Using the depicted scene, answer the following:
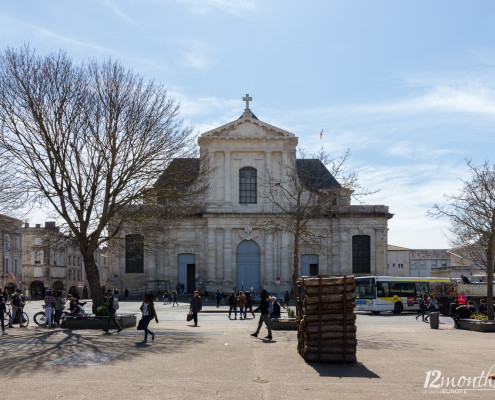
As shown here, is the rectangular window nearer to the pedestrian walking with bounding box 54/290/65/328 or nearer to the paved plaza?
the pedestrian walking with bounding box 54/290/65/328

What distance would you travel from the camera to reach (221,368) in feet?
41.0

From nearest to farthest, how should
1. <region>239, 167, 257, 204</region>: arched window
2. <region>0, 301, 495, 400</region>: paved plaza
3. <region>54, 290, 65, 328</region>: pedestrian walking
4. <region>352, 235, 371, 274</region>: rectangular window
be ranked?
1. <region>0, 301, 495, 400</region>: paved plaza
2. <region>54, 290, 65, 328</region>: pedestrian walking
3. <region>239, 167, 257, 204</region>: arched window
4. <region>352, 235, 371, 274</region>: rectangular window

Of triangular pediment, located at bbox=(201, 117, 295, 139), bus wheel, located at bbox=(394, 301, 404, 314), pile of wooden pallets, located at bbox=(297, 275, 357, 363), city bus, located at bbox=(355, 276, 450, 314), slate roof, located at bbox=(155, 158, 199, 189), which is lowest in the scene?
bus wheel, located at bbox=(394, 301, 404, 314)

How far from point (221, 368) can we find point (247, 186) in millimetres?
44298

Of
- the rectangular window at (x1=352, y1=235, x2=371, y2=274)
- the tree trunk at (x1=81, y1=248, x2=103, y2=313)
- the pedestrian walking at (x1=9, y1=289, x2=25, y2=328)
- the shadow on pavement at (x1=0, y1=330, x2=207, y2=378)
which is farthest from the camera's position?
the rectangular window at (x1=352, y1=235, x2=371, y2=274)

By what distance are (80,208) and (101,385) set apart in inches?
595

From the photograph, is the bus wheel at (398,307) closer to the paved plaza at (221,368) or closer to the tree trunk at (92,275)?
the paved plaza at (221,368)

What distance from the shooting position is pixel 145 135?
24875 mm

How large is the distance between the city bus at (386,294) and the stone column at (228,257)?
16430mm

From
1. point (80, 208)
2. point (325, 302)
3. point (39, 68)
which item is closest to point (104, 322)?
point (80, 208)

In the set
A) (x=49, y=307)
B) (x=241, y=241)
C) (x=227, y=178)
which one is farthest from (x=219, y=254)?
(x=49, y=307)

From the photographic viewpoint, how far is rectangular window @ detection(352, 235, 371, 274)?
2251 inches

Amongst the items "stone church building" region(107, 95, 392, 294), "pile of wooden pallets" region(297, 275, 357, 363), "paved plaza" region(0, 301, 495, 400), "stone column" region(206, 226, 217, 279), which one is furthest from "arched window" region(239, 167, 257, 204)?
"pile of wooden pallets" region(297, 275, 357, 363)

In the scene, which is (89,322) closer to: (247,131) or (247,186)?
(247,186)
